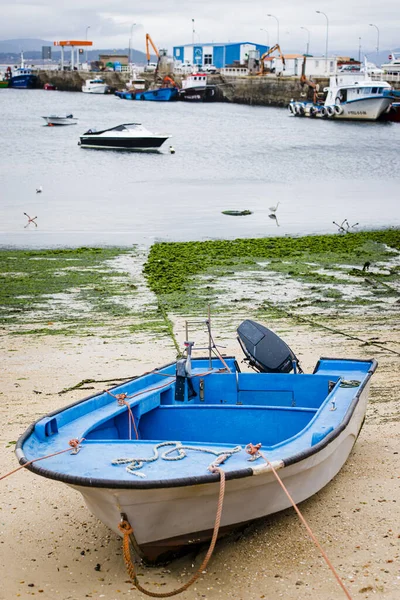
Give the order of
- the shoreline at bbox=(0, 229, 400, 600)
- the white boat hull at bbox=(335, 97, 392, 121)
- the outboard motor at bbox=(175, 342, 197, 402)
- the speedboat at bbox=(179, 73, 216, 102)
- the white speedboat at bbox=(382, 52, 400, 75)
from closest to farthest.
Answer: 1. the shoreline at bbox=(0, 229, 400, 600)
2. the outboard motor at bbox=(175, 342, 197, 402)
3. the white boat hull at bbox=(335, 97, 392, 121)
4. the white speedboat at bbox=(382, 52, 400, 75)
5. the speedboat at bbox=(179, 73, 216, 102)

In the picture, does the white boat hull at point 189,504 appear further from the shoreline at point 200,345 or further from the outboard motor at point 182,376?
the outboard motor at point 182,376

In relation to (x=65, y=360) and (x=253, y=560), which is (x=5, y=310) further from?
(x=253, y=560)

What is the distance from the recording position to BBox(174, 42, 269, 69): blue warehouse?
141 meters

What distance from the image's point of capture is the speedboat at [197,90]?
118 metres

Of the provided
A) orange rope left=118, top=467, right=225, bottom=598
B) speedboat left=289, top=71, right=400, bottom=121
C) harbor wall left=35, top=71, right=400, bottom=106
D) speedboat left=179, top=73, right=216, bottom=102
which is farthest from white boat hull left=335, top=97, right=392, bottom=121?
orange rope left=118, top=467, right=225, bottom=598

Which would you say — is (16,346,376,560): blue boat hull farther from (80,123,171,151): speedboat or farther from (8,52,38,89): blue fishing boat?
(8,52,38,89): blue fishing boat

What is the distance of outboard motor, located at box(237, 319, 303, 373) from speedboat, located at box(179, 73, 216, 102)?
4486 inches

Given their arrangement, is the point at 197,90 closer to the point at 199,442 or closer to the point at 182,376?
the point at 182,376

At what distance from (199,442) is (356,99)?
3200 inches

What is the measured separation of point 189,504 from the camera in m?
5.62

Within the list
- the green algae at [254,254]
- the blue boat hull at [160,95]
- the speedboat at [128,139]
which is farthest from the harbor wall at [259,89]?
the green algae at [254,254]

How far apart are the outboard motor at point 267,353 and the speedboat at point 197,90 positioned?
113939 millimetres

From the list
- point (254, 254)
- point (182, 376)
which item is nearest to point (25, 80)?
point (254, 254)

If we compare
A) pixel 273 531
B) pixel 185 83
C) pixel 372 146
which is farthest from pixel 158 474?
pixel 185 83
